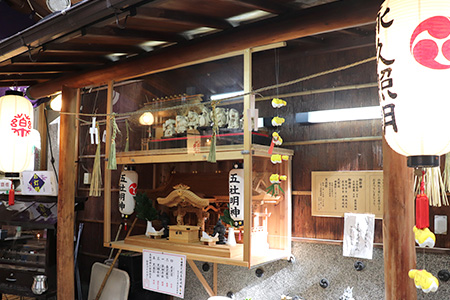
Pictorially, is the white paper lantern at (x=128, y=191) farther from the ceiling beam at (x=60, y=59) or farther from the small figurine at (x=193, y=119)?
the ceiling beam at (x=60, y=59)

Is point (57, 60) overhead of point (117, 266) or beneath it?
overhead

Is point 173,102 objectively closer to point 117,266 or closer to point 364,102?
point 364,102

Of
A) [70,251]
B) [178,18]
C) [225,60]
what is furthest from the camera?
[70,251]

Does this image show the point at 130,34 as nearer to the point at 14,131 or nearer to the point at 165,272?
the point at 14,131

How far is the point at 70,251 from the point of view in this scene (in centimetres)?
517

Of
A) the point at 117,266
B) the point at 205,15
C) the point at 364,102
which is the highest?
the point at 205,15

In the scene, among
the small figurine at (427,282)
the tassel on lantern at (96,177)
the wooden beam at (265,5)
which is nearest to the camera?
the small figurine at (427,282)

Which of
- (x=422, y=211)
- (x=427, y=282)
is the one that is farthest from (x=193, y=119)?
(x=427, y=282)

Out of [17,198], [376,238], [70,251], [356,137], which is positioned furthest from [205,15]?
[17,198]

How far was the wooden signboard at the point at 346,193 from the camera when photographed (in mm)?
4219

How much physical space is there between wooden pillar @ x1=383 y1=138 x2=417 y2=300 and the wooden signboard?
1.33m

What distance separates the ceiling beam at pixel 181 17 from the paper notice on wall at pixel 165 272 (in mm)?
2510

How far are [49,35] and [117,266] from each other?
Answer: 3.49m

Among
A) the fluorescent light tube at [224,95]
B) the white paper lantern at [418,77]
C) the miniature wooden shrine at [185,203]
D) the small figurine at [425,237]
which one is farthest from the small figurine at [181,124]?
the small figurine at [425,237]
